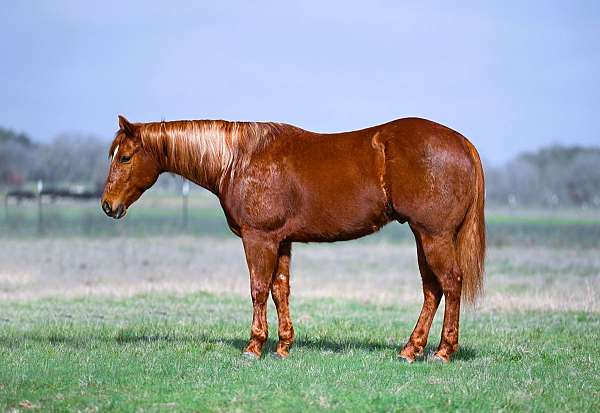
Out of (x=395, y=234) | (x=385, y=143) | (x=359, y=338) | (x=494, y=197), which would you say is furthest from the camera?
(x=494, y=197)

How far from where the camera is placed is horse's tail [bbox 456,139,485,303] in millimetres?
8102

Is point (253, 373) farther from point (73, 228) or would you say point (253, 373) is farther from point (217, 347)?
point (73, 228)

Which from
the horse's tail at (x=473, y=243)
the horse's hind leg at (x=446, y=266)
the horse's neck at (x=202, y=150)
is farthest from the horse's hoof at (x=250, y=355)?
the horse's tail at (x=473, y=243)

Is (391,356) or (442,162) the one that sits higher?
(442,162)

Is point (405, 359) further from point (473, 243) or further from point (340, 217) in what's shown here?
point (340, 217)

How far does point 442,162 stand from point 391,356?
211 cm

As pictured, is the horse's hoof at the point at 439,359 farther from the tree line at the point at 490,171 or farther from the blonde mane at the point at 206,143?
the tree line at the point at 490,171

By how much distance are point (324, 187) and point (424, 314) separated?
1629mm

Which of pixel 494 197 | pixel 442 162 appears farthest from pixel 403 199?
pixel 494 197

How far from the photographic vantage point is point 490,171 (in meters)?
105

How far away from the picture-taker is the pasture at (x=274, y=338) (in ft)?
21.8

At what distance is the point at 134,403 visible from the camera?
20.9 feet

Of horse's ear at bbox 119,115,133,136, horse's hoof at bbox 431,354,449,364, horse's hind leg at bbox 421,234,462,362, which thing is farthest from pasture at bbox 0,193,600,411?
horse's ear at bbox 119,115,133,136

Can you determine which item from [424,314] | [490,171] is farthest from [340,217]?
[490,171]
